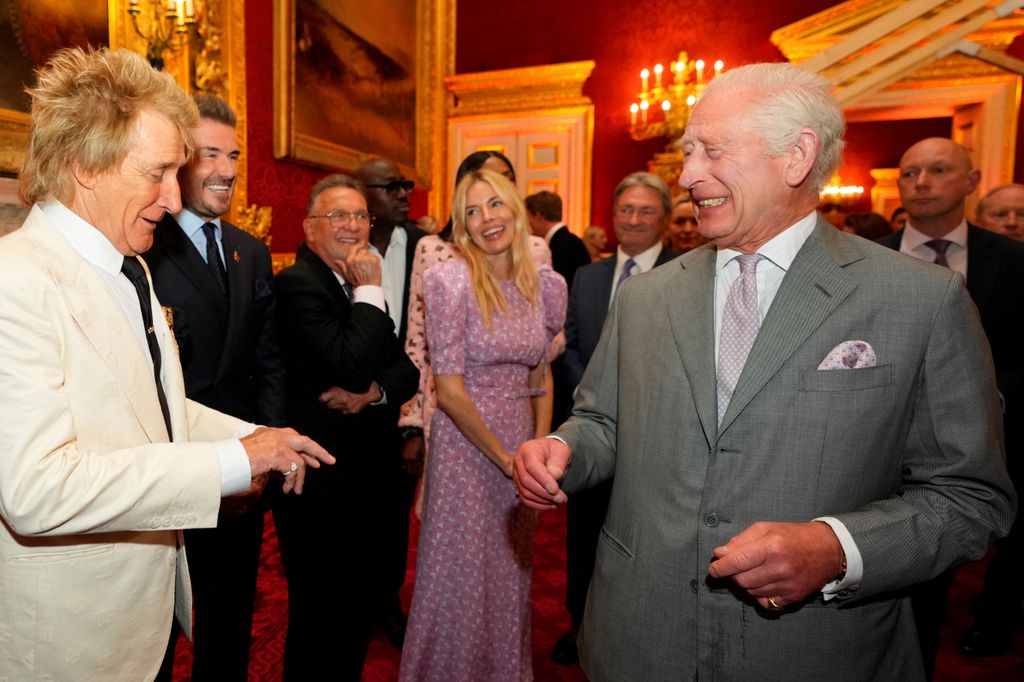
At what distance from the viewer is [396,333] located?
3428mm

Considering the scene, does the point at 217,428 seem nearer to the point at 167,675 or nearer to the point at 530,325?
the point at 167,675

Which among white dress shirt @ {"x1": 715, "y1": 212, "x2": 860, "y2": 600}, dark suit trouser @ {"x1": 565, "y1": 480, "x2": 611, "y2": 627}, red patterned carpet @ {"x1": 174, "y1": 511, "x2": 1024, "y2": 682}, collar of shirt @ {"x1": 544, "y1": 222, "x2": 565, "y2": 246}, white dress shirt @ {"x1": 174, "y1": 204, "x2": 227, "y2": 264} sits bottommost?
red patterned carpet @ {"x1": 174, "y1": 511, "x2": 1024, "y2": 682}

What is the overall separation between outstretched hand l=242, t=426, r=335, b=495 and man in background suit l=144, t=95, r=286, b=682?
0.68m

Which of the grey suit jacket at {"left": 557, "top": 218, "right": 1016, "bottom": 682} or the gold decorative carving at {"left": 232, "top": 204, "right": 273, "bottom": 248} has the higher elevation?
the gold decorative carving at {"left": 232, "top": 204, "right": 273, "bottom": 248}

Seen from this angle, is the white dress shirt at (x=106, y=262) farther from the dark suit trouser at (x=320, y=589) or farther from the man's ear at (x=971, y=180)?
the man's ear at (x=971, y=180)

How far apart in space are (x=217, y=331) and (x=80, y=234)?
2.48 ft

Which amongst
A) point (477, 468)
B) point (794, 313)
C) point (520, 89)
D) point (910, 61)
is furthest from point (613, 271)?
point (520, 89)

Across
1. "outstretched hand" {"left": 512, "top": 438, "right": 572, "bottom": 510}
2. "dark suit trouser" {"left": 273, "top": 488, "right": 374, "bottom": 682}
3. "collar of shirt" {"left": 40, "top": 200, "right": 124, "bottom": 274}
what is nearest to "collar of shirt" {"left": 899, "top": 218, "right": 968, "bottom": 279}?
"outstretched hand" {"left": 512, "top": 438, "right": 572, "bottom": 510}

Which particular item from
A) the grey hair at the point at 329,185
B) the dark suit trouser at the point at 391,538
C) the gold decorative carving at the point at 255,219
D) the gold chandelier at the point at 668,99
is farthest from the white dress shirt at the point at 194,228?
the gold chandelier at the point at 668,99

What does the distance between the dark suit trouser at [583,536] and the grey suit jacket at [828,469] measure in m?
1.67

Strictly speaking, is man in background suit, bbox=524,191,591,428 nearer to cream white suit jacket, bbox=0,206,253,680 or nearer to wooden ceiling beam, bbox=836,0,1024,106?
wooden ceiling beam, bbox=836,0,1024,106

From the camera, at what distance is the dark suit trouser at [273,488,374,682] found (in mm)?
2330

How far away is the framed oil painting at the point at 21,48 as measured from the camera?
361 centimetres

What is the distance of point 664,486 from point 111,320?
118cm
